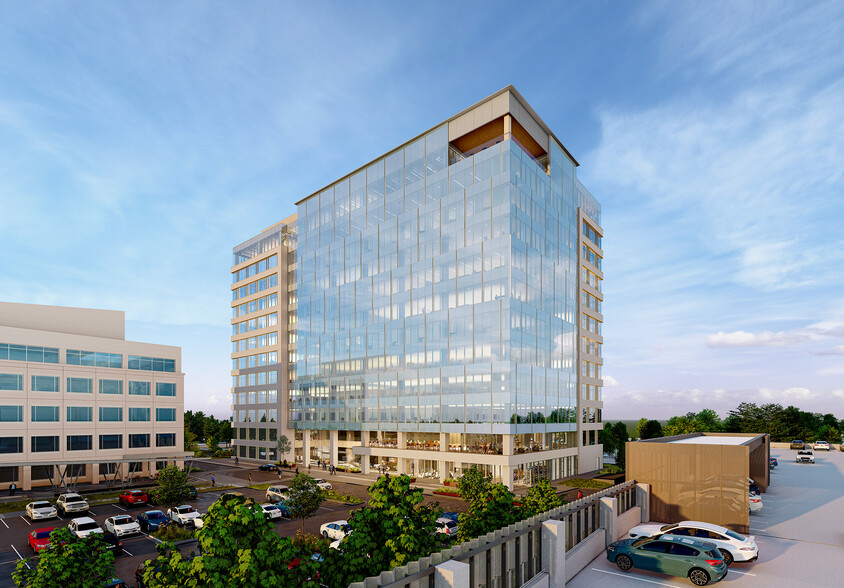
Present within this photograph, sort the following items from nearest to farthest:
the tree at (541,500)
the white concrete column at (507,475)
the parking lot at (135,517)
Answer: the tree at (541,500) < the parking lot at (135,517) < the white concrete column at (507,475)

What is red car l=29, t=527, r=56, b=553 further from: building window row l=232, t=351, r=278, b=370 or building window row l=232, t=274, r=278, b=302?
building window row l=232, t=274, r=278, b=302

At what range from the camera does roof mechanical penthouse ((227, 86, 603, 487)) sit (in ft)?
191

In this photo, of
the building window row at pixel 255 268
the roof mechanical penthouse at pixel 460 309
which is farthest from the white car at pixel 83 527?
the building window row at pixel 255 268

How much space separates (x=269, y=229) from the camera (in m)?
96.2

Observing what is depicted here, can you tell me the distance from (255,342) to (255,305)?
689 cm

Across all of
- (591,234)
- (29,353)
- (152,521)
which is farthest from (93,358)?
(591,234)

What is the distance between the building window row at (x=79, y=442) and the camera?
189 ft

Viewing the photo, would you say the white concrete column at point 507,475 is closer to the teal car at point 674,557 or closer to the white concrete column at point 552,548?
the teal car at point 674,557

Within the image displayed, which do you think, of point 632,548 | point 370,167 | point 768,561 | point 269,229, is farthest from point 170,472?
point 269,229

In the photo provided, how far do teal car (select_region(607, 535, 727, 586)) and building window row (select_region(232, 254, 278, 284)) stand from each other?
80943 millimetres

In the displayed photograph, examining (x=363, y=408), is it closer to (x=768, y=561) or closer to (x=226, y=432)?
(x=768, y=561)

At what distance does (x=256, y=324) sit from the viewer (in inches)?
3752

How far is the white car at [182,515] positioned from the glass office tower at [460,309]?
97.3ft

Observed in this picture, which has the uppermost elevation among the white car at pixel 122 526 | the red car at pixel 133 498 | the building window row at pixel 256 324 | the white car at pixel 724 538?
the building window row at pixel 256 324
